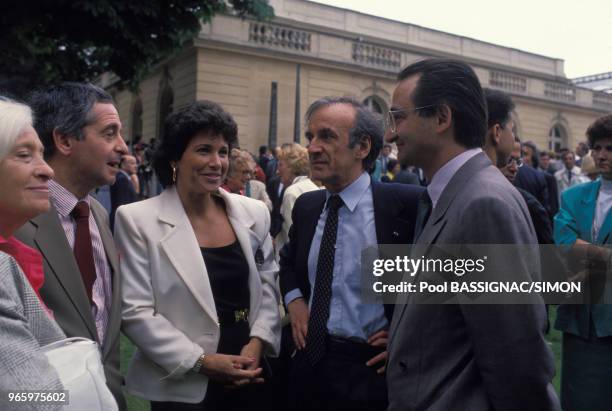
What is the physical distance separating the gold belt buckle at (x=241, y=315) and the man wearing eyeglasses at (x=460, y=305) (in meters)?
1.12

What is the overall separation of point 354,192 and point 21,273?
5.53 ft

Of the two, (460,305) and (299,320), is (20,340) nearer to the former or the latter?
(460,305)

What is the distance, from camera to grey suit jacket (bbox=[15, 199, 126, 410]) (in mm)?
2436

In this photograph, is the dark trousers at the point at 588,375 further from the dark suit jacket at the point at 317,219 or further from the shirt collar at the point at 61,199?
the shirt collar at the point at 61,199

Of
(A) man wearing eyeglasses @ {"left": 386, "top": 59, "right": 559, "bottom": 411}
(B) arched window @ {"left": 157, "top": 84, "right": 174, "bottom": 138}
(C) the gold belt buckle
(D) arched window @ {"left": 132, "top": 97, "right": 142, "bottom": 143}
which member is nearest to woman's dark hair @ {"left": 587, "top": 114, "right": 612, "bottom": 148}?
(A) man wearing eyeglasses @ {"left": 386, "top": 59, "right": 559, "bottom": 411}

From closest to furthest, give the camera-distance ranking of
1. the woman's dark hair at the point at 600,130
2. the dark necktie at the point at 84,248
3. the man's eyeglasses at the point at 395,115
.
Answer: the man's eyeglasses at the point at 395,115 → the dark necktie at the point at 84,248 → the woman's dark hair at the point at 600,130

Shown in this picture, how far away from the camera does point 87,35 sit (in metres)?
14.0

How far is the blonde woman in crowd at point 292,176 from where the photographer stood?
5.73 metres

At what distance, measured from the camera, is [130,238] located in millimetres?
3047

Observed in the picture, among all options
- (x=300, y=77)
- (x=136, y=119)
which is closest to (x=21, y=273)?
(x=300, y=77)

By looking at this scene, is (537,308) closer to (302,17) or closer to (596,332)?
(596,332)

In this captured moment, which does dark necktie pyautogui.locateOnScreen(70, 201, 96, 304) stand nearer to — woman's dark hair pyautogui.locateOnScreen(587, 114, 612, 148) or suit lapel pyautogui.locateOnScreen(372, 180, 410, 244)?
suit lapel pyautogui.locateOnScreen(372, 180, 410, 244)

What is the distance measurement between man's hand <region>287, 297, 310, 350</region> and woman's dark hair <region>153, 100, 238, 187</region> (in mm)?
938

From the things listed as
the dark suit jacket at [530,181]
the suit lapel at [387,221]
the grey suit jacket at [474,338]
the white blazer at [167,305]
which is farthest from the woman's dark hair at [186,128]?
the dark suit jacket at [530,181]
